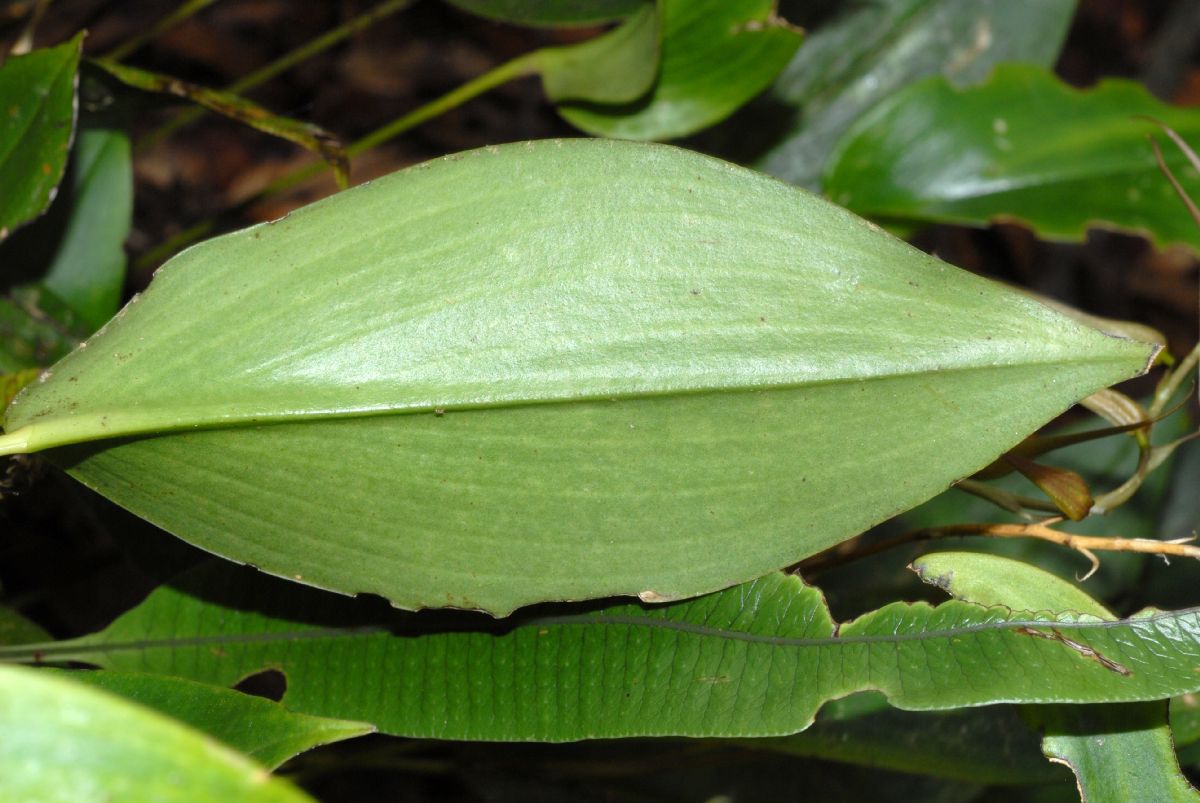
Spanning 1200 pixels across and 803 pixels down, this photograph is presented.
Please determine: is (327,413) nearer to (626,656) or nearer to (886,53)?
(626,656)

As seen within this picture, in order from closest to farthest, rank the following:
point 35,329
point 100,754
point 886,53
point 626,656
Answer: point 100,754 → point 626,656 → point 35,329 → point 886,53

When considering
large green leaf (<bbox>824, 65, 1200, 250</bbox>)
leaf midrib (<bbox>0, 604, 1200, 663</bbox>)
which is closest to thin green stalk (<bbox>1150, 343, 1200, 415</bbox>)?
leaf midrib (<bbox>0, 604, 1200, 663</bbox>)

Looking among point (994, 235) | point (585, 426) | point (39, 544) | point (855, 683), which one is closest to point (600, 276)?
point (585, 426)

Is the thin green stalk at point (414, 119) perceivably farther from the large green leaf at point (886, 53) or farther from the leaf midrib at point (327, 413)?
the leaf midrib at point (327, 413)

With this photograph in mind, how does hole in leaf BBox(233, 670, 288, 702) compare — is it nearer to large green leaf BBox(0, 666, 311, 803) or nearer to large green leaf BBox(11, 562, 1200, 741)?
large green leaf BBox(11, 562, 1200, 741)

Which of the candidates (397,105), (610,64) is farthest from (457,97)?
(397,105)

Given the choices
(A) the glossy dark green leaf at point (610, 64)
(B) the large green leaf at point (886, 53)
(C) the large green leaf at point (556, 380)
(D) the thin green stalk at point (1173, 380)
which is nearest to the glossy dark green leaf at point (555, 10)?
(A) the glossy dark green leaf at point (610, 64)

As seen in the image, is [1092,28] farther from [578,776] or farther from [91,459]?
[91,459]
